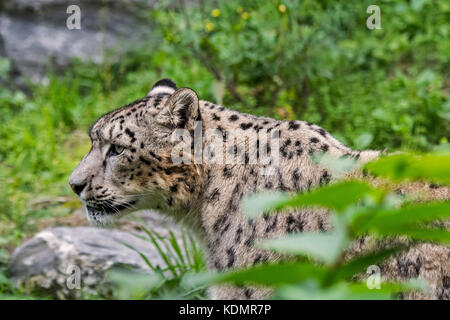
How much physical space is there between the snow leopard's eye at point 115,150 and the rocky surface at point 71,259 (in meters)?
1.60

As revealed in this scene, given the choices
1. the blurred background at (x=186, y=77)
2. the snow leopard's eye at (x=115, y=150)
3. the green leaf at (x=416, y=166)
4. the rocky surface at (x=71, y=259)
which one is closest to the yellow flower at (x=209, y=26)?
the blurred background at (x=186, y=77)

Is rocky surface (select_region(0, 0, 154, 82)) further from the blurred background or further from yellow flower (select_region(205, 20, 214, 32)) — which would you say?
yellow flower (select_region(205, 20, 214, 32))

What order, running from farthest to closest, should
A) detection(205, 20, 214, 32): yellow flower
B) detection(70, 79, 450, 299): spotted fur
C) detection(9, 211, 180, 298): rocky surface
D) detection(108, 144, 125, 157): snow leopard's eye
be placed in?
detection(205, 20, 214, 32): yellow flower
detection(9, 211, 180, 298): rocky surface
detection(108, 144, 125, 157): snow leopard's eye
detection(70, 79, 450, 299): spotted fur

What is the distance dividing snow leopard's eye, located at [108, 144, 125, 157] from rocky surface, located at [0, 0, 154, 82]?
21.7ft

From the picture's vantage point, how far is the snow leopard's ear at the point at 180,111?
4.40 meters

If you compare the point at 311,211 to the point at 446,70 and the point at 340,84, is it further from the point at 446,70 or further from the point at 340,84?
the point at 446,70

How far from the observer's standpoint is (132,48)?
11.3m

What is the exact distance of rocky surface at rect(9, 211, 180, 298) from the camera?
19.7ft

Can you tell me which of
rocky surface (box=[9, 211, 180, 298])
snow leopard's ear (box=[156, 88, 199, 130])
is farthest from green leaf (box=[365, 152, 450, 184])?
rocky surface (box=[9, 211, 180, 298])

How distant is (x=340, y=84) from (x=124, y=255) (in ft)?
15.3

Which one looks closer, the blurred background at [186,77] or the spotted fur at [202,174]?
the spotted fur at [202,174]

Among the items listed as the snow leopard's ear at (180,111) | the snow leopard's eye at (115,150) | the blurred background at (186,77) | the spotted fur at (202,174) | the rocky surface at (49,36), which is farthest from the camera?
the rocky surface at (49,36)

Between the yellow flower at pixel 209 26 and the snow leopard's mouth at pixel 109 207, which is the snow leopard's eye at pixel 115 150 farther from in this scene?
the yellow flower at pixel 209 26
